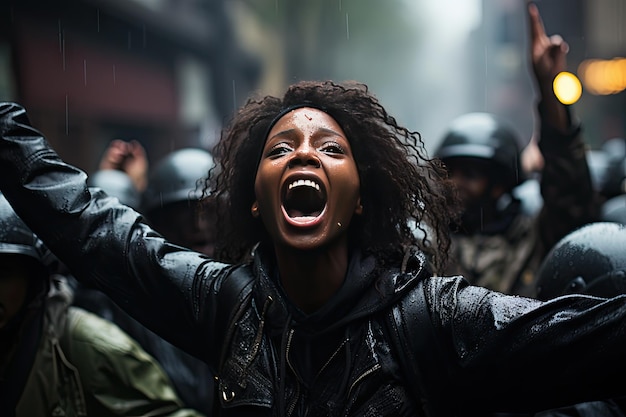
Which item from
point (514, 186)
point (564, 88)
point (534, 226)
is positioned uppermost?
point (564, 88)

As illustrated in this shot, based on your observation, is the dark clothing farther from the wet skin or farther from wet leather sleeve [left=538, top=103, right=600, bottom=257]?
the wet skin

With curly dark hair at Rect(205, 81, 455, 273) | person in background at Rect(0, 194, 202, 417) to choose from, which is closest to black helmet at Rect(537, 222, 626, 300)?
curly dark hair at Rect(205, 81, 455, 273)

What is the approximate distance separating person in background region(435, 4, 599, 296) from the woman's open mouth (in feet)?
3.51

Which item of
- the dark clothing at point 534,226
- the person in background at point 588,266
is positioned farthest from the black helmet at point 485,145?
the person in background at point 588,266

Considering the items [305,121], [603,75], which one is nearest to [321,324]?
[305,121]

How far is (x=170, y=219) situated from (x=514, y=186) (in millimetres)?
2280

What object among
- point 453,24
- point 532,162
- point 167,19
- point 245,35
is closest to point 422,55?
point 453,24

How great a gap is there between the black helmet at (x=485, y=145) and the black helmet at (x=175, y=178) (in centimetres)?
161

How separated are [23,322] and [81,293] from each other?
1551mm

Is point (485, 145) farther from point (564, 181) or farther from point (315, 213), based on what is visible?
point (315, 213)

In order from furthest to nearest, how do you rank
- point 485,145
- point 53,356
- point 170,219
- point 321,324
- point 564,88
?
point 485,145 < point 170,219 < point 564,88 < point 53,356 < point 321,324

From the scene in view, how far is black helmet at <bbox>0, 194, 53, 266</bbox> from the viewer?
362cm

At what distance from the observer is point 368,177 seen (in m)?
3.11

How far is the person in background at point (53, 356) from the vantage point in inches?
142
